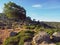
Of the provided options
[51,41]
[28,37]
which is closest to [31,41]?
[28,37]

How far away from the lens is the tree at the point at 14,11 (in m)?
58.1

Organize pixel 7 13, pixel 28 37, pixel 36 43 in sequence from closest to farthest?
1. pixel 36 43
2. pixel 28 37
3. pixel 7 13

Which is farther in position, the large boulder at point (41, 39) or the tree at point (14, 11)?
the tree at point (14, 11)

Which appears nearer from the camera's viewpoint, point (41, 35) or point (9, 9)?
point (41, 35)

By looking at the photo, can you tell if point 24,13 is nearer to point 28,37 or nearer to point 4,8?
point 4,8

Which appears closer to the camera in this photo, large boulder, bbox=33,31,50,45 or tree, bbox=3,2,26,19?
large boulder, bbox=33,31,50,45

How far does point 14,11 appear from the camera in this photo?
190 ft

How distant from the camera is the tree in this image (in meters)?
58.1

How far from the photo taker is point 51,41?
748 inches

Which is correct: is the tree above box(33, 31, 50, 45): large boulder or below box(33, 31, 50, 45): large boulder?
above

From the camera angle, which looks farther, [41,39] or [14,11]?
[14,11]

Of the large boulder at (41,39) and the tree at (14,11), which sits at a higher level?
the tree at (14,11)

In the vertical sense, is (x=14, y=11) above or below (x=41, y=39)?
above

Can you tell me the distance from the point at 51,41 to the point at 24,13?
41960mm
